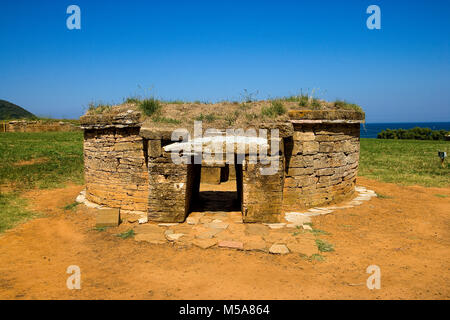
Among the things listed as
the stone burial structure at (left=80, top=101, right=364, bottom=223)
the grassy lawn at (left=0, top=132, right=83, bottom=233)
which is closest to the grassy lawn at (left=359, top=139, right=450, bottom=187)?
the stone burial structure at (left=80, top=101, right=364, bottom=223)

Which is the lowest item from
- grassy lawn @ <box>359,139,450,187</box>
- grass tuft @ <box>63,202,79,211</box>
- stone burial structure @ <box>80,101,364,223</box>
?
grass tuft @ <box>63,202,79,211</box>

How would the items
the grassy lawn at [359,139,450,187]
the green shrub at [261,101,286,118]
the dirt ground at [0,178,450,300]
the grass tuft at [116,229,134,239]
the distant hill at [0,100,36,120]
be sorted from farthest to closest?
the distant hill at [0,100,36,120], the grassy lawn at [359,139,450,187], the green shrub at [261,101,286,118], the grass tuft at [116,229,134,239], the dirt ground at [0,178,450,300]

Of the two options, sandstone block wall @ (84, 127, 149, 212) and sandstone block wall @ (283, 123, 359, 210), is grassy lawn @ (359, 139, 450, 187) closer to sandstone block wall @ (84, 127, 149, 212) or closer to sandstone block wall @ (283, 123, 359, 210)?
sandstone block wall @ (283, 123, 359, 210)

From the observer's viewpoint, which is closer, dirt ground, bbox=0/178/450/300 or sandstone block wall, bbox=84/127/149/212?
dirt ground, bbox=0/178/450/300

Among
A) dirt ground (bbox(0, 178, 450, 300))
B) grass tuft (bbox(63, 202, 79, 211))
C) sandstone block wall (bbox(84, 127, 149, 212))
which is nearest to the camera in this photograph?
dirt ground (bbox(0, 178, 450, 300))

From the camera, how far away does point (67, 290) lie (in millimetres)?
3918

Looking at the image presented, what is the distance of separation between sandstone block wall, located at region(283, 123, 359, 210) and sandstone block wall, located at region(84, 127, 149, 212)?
347 centimetres

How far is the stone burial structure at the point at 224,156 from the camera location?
6117mm

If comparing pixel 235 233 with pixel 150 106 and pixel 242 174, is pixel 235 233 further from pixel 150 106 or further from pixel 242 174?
pixel 150 106

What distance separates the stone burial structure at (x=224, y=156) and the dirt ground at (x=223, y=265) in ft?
3.06

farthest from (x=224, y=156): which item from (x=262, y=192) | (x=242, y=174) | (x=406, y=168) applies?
(x=406, y=168)

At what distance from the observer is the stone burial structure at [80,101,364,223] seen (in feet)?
20.1

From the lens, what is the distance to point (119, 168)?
7102 millimetres
